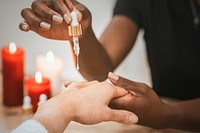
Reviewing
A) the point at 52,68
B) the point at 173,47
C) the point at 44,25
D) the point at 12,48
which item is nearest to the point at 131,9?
the point at 173,47

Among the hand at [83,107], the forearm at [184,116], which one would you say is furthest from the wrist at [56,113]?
the forearm at [184,116]

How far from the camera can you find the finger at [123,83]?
1.92 ft

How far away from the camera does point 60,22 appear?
51 cm

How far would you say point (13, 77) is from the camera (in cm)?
75

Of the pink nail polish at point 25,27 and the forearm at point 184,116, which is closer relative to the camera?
the pink nail polish at point 25,27

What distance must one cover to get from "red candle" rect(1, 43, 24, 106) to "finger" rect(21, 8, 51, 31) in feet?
0.73

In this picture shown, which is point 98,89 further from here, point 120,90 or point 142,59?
point 142,59

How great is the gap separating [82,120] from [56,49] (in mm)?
113

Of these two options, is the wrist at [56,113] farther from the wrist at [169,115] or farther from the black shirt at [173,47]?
the black shirt at [173,47]

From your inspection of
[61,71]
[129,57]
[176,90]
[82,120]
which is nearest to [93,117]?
[82,120]

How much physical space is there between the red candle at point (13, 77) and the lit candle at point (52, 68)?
0.05 meters

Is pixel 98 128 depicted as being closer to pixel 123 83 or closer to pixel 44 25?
pixel 123 83

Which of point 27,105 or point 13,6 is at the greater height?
point 13,6

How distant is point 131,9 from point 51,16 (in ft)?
1.62
